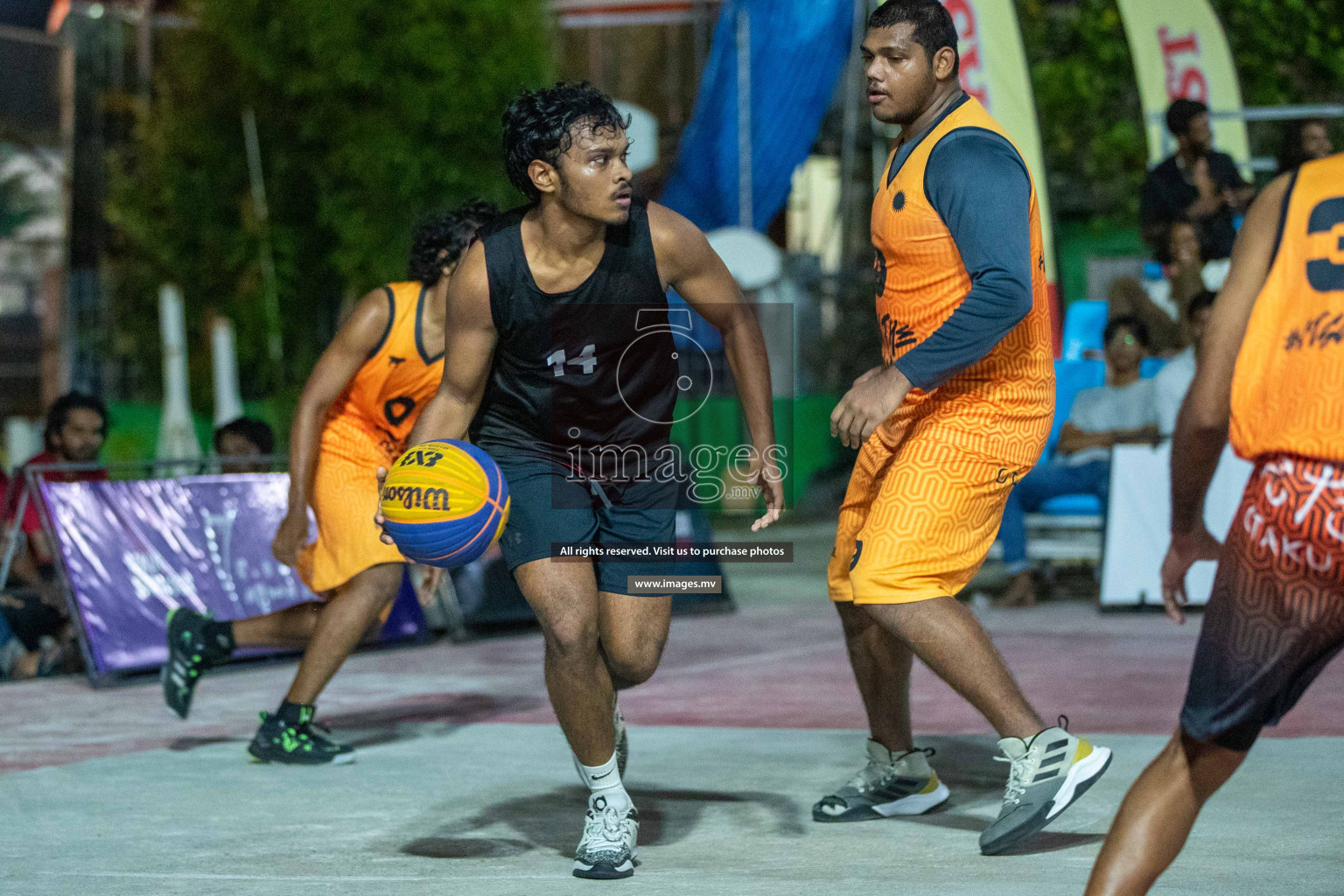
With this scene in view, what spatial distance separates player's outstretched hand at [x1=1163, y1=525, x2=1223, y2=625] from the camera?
3.17 m

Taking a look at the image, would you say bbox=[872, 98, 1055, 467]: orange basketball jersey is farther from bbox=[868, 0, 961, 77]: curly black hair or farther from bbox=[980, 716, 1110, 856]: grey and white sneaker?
bbox=[980, 716, 1110, 856]: grey and white sneaker

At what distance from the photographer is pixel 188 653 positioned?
6668mm

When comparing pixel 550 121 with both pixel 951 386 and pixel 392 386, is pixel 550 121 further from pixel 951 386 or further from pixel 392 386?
pixel 392 386

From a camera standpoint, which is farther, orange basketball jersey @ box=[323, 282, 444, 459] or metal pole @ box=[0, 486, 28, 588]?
metal pole @ box=[0, 486, 28, 588]

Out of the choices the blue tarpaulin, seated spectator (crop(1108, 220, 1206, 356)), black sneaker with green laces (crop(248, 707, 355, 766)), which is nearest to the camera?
black sneaker with green laces (crop(248, 707, 355, 766))

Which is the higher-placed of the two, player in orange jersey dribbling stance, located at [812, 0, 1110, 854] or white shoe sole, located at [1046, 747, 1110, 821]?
player in orange jersey dribbling stance, located at [812, 0, 1110, 854]

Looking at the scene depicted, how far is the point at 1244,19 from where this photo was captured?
19.6 m

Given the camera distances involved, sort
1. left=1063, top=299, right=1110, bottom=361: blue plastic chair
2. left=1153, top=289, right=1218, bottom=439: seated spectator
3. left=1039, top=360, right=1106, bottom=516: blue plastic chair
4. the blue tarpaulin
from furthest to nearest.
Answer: the blue tarpaulin
left=1063, top=299, right=1110, bottom=361: blue plastic chair
left=1039, top=360, right=1106, bottom=516: blue plastic chair
left=1153, top=289, right=1218, bottom=439: seated spectator

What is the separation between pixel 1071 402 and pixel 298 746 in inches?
287

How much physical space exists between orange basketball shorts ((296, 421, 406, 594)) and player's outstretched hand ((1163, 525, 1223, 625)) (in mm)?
3521

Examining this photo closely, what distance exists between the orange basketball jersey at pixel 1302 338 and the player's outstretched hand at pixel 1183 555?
0.86 feet

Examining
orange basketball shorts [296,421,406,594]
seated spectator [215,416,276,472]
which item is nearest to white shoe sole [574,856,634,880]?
orange basketball shorts [296,421,406,594]

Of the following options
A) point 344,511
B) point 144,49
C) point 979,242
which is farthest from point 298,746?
point 144,49

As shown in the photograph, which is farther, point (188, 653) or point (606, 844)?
point (188, 653)
